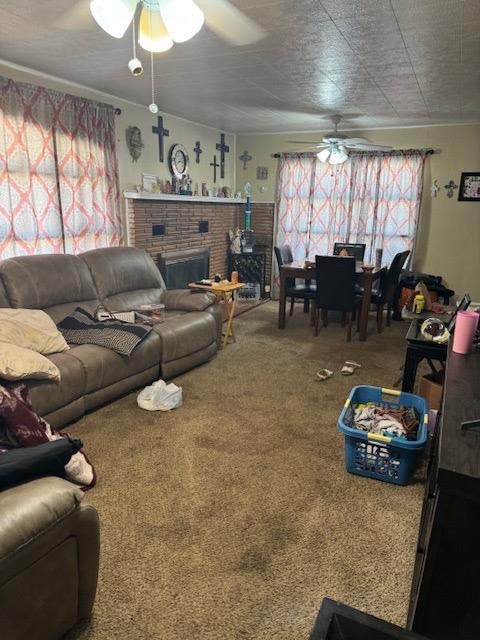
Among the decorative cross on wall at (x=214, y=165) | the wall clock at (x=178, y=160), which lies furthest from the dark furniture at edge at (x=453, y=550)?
the decorative cross on wall at (x=214, y=165)

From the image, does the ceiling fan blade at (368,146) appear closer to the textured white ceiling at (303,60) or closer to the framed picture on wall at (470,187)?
the textured white ceiling at (303,60)

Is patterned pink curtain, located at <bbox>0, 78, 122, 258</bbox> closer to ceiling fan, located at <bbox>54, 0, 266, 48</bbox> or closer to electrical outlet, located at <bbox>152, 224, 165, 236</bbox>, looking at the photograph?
electrical outlet, located at <bbox>152, 224, 165, 236</bbox>

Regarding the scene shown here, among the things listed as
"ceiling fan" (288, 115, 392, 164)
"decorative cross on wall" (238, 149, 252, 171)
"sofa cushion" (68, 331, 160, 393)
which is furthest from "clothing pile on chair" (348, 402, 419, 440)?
"decorative cross on wall" (238, 149, 252, 171)

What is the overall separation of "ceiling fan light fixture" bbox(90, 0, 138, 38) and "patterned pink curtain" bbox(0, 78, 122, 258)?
1.87 metres

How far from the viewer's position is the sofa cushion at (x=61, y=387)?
2.42 meters

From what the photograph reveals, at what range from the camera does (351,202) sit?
598cm

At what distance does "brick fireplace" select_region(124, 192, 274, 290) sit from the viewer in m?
4.71

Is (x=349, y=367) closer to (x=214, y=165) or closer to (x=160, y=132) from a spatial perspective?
(x=160, y=132)

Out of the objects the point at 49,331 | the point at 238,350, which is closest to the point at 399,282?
the point at 238,350

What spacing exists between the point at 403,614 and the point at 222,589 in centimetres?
64

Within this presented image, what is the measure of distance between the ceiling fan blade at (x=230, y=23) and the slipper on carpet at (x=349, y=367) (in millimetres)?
2481

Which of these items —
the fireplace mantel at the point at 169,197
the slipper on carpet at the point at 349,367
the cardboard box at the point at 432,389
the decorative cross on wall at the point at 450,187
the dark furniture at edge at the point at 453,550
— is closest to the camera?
the dark furniture at edge at the point at 453,550

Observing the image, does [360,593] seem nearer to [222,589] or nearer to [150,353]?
[222,589]

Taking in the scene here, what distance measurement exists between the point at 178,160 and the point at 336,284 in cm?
245
